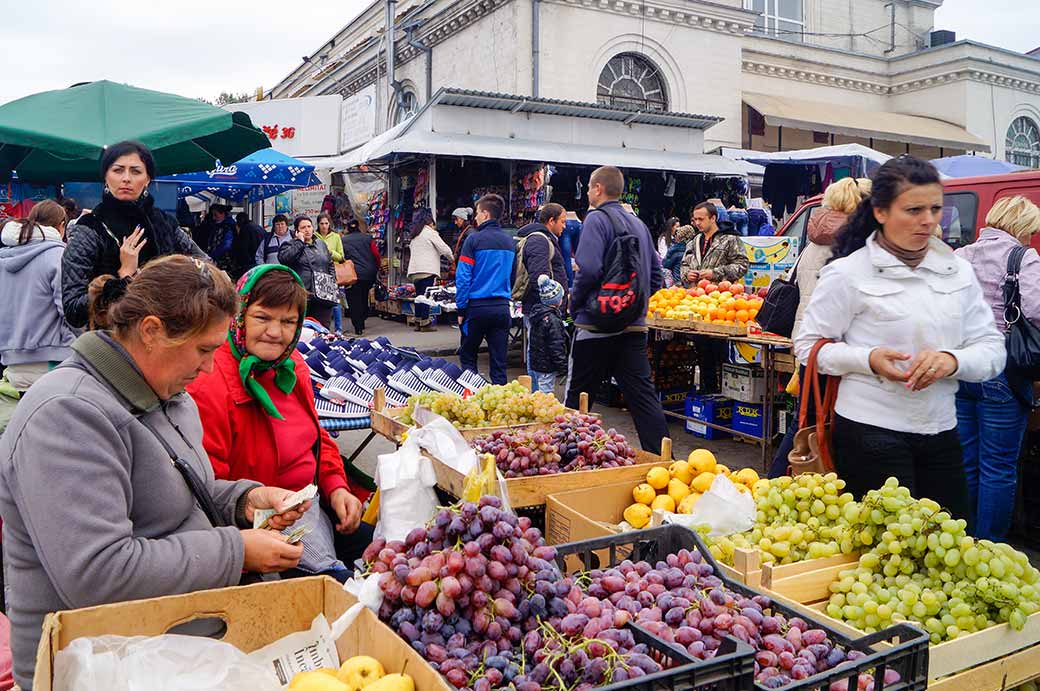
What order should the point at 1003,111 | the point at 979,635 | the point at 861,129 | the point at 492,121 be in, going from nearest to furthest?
the point at 979,635 < the point at 492,121 < the point at 861,129 < the point at 1003,111

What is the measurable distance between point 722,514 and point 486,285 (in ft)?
16.3

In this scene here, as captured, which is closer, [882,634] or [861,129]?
[882,634]

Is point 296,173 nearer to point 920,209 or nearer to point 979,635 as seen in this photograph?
point 920,209

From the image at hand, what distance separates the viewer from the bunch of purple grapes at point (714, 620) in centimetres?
185

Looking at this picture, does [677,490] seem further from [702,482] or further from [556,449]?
[556,449]

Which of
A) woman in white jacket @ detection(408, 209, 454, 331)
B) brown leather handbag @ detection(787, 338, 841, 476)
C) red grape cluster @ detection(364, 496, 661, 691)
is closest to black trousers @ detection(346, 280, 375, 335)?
woman in white jacket @ detection(408, 209, 454, 331)

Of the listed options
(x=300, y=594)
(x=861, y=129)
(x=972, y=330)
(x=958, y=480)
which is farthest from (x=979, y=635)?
(x=861, y=129)

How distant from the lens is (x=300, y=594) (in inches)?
76.9

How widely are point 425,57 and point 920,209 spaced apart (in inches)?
742

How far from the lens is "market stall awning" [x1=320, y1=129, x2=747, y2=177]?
12633 mm

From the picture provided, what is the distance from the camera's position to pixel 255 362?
9.82 feet

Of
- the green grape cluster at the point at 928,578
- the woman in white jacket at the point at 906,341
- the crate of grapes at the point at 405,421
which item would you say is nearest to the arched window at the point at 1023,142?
the crate of grapes at the point at 405,421

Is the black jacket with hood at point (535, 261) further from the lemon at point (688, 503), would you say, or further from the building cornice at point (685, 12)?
the building cornice at point (685, 12)

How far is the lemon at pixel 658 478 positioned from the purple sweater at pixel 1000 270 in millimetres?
2331
